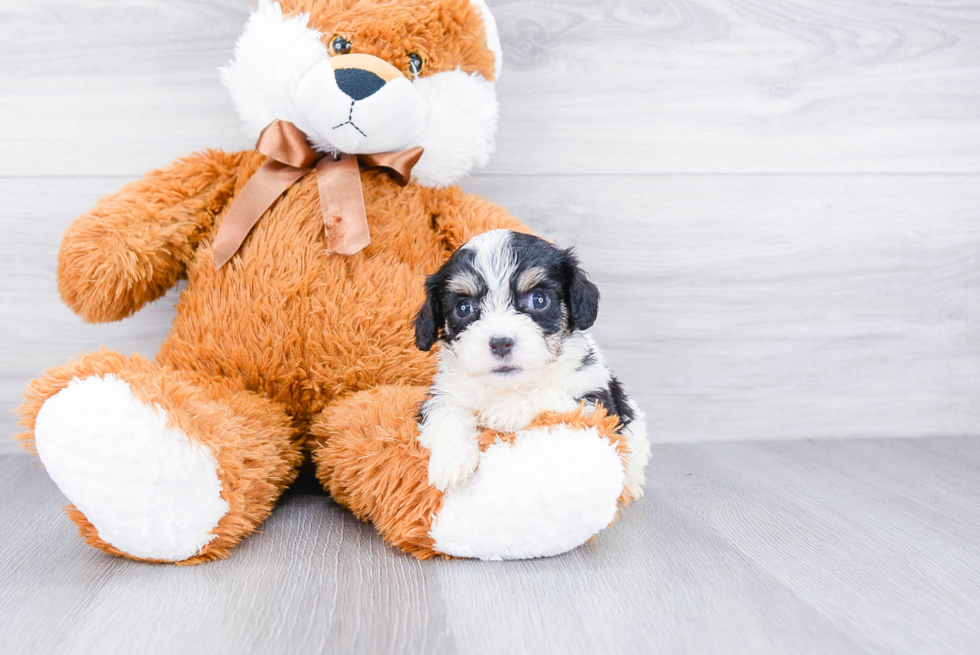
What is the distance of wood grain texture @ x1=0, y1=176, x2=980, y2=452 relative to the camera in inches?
70.1

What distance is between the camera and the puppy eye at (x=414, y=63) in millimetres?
1353

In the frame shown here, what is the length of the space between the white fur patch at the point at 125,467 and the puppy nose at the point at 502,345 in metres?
0.46

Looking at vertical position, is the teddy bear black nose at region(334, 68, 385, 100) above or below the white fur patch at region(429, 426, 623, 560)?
above

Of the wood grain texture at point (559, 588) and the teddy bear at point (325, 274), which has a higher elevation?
the teddy bear at point (325, 274)

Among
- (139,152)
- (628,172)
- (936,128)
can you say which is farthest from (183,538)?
(936,128)

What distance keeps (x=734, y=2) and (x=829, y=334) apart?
0.85 m

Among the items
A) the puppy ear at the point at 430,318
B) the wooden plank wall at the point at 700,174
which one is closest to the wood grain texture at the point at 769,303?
the wooden plank wall at the point at 700,174

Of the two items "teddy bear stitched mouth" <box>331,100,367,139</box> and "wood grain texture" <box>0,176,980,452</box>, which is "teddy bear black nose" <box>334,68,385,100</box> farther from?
"wood grain texture" <box>0,176,980,452</box>

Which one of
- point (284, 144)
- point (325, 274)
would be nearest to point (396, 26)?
point (284, 144)

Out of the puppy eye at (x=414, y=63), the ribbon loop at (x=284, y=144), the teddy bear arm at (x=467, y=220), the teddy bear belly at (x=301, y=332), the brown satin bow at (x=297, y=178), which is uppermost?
the puppy eye at (x=414, y=63)

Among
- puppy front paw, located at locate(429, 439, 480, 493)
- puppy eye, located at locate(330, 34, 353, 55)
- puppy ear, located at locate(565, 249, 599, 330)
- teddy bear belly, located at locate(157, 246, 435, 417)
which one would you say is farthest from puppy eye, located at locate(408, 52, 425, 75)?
puppy front paw, located at locate(429, 439, 480, 493)

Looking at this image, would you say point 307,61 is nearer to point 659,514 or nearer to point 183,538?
point 183,538

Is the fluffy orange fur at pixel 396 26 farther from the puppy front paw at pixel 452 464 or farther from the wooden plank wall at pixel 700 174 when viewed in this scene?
the puppy front paw at pixel 452 464

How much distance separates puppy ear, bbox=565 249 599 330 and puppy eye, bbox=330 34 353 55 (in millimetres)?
564
